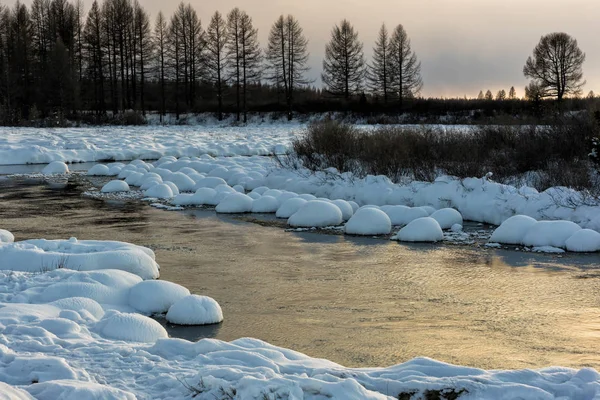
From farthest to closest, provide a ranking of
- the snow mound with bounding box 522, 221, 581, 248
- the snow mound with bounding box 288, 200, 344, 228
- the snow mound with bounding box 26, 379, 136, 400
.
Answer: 1. the snow mound with bounding box 288, 200, 344, 228
2. the snow mound with bounding box 522, 221, 581, 248
3. the snow mound with bounding box 26, 379, 136, 400

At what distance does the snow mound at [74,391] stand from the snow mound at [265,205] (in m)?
9.93

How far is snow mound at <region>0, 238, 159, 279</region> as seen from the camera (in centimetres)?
805

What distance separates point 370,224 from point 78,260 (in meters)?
5.09

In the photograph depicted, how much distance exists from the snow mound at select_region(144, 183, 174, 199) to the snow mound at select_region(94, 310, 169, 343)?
34.2ft

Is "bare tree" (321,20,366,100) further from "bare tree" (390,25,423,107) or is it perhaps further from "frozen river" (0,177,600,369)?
"frozen river" (0,177,600,369)

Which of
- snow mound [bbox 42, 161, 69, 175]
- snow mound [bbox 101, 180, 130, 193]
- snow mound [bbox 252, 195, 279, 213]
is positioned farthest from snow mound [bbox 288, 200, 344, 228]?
snow mound [bbox 42, 161, 69, 175]

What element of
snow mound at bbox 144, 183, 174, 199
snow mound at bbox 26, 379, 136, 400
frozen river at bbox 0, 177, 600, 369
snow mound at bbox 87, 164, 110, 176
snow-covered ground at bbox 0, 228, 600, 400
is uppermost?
snow mound at bbox 87, 164, 110, 176

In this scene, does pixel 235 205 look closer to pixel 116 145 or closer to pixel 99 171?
pixel 99 171

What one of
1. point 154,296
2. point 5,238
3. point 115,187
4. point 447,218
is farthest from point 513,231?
point 115,187

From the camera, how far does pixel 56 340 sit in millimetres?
5152

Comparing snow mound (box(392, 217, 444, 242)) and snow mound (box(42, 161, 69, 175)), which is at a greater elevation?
snow mound (box(42, 161, 69, 175))

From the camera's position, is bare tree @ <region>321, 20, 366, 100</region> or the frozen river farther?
bare tree @ <region>321, 20, 366, 100</region>

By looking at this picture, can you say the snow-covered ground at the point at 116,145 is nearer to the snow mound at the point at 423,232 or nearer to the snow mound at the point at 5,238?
the snow mound at the point at 423,232

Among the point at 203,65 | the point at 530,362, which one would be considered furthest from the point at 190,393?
the point at 203,65
